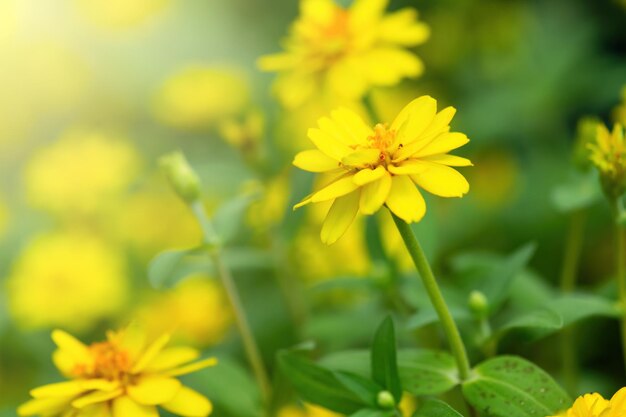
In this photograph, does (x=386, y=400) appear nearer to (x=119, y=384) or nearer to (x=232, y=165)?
(x=119, y=384)

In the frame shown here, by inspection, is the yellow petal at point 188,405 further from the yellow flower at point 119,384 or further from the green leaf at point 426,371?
the green leaf at point 426,371

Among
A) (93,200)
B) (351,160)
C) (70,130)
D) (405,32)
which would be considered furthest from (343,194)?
(70,130)

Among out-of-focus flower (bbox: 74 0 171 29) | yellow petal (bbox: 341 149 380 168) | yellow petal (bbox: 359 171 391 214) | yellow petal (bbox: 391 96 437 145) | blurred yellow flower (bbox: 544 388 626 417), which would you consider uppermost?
out-of-focus flower (bbox: 74 0 171 29)

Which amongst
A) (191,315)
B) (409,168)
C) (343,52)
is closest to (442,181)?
(409,168)

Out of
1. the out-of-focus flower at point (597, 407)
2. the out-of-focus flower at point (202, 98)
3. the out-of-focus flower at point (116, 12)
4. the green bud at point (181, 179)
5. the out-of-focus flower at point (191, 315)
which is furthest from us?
the out-of-focus flower at point (116, 12)

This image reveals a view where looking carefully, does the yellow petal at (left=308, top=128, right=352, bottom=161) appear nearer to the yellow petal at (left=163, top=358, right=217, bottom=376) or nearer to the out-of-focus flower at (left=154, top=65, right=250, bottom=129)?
the yellow petal at (left=163, top=358, right=217, bottom=376)

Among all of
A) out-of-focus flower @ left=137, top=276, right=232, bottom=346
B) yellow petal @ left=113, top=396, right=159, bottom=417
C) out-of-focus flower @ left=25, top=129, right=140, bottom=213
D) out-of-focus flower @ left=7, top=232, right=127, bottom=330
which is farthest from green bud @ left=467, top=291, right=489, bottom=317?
out-of-focus flower @ left=25, top=129, right=140, bottom=213

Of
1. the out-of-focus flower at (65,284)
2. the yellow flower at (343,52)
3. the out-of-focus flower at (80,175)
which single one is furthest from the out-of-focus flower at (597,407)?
the out-of-focus flower at (80,175)
